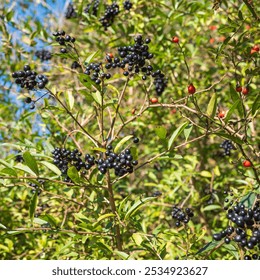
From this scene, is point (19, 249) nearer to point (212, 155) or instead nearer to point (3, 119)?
point (3, 119)

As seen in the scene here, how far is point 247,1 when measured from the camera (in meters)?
2.39

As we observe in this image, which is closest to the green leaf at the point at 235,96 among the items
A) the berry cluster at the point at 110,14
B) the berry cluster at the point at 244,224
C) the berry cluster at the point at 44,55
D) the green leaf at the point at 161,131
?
the green leaf at the point at 161,131

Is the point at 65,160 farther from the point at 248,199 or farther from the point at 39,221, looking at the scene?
the point at 248,199

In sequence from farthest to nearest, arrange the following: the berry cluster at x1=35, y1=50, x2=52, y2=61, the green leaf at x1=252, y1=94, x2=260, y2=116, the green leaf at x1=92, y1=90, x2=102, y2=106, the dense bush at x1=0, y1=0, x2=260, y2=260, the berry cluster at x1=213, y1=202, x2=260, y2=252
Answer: the berry cluster at x1=35, y1=50, x2=52, y2=61
the green leaf at x1=92, y1=90, x2=102, y2=106
the dense bush at x1=0, y1=0, x2=260, y2=260
the green leaf at x1=252, y1=94, x2=260, y2=116
the berry cluster at x1=213, y1=202, x2=260, y2=252

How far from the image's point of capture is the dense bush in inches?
85.9

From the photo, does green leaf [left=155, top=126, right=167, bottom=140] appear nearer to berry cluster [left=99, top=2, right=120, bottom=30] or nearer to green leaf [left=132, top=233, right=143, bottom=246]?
green leaf [left=132, top=233, right=143, bottom=246]

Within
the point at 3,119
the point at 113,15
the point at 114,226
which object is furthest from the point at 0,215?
the point at 113,15

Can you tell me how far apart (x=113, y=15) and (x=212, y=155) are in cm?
203

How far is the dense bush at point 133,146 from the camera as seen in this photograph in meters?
2.18

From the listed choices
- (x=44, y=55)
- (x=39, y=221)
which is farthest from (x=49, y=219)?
(x=44, y=55)

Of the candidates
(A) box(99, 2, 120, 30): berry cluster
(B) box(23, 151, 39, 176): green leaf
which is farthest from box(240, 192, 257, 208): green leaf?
(A) box(99, 2, 120, 30): berry cluster

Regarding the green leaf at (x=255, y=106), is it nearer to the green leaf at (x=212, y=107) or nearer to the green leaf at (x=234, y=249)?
the green leaf at (x=212, y=107)

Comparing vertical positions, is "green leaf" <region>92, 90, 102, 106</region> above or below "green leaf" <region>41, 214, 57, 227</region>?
above
